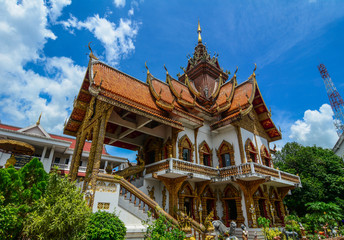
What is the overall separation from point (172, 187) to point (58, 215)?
275 inches

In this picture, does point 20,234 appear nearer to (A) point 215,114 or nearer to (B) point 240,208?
(B) point 240,208

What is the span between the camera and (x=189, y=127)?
13.0 m

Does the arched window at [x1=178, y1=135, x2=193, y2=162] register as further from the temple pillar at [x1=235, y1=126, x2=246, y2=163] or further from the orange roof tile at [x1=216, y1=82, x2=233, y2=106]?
the orange roof tile at [x1=216, y1=82, x2=233, y2=106]

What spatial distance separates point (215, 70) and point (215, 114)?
612 cm

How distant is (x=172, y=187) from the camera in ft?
34.1

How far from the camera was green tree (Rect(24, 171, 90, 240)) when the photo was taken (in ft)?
12.7

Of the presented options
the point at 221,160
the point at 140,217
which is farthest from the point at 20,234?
the point at 221,160

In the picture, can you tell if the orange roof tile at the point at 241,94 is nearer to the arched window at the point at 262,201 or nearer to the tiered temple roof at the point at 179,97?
the tiered temple roof at the point at 179,97

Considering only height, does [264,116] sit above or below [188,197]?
above

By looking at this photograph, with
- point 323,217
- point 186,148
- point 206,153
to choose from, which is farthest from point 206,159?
point 323,217

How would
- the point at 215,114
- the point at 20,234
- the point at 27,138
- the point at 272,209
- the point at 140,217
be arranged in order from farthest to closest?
the point at 27,138, the point at 215,114, the point at 272,209, the point at 140,217, the point at 20,234

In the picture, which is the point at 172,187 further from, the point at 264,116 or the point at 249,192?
the point at 264,116

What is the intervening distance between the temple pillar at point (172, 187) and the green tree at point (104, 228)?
465cm

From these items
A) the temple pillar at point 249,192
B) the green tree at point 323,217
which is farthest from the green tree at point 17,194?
the green tree at point 323,217
